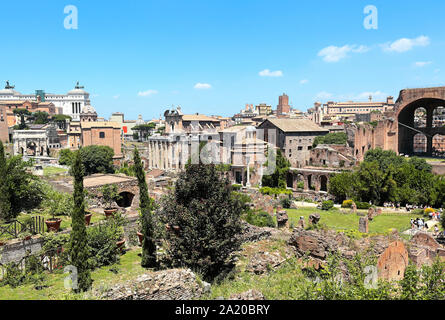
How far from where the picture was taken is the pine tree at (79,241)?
34.4 ft

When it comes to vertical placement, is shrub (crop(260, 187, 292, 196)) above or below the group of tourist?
above

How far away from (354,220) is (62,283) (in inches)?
902

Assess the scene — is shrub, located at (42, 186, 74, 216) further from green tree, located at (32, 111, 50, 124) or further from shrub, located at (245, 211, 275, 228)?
green tree, located at (32, 111, 50, 124)

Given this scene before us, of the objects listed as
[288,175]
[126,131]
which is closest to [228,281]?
[288,175]

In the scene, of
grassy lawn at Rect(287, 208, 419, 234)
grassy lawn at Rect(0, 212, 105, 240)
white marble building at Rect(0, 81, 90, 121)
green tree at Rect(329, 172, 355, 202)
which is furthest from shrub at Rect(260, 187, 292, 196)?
white marble building at Rect(0, 81, 90, 121)

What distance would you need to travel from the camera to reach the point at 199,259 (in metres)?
11.7

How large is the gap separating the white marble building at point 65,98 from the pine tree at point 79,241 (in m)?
139

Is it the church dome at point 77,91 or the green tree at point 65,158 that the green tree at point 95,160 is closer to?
the green tree at point 65,158

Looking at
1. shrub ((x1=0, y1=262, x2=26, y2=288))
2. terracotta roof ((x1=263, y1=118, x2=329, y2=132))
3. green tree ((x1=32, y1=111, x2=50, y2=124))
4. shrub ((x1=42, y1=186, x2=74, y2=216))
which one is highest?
green tree ((x1=32, y1=111, x2=50, y2=124))

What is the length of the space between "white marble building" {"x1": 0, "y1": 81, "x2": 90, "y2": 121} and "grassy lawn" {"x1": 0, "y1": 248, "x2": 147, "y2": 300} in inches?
5456

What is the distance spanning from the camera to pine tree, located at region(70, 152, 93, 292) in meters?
10.5

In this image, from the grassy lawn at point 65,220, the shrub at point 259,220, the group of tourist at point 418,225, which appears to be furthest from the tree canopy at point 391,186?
A: the grassy lawn at point 65,220

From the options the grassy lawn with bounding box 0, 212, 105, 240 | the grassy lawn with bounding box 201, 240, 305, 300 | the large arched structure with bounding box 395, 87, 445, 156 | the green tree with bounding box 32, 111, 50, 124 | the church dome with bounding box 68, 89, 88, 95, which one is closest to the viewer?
the grassy lawn with bounding box 201, 240, 305, 300

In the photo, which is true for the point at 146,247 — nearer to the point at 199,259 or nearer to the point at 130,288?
the point at 199,259
